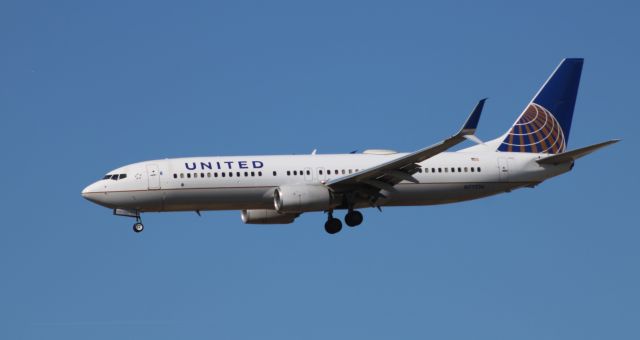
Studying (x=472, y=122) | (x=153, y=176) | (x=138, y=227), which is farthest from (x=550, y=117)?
(x=138, y=227)

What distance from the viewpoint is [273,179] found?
59438mm

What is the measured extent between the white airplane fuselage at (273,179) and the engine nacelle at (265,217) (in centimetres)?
371

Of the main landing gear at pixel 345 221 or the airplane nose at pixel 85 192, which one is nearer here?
the airplane nose at pixel 85 192

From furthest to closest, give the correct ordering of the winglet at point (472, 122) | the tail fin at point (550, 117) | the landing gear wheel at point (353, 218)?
the tail fin at point (550, 117)
the landing gear wheel at point (353, 218)
the winglet at point (472, 122)

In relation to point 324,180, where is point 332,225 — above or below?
below

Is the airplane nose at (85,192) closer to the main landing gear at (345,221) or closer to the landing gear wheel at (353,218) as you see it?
the main landing gear at (345,221)

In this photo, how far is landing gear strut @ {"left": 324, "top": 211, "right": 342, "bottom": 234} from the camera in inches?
2411

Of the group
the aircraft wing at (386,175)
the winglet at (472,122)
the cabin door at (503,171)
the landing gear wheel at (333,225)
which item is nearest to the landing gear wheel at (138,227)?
the landing gear wheel at (333,225)

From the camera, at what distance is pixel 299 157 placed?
6084 cm

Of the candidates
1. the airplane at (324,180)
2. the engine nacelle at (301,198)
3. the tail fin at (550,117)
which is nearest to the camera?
the engine nacelle at (301,198)

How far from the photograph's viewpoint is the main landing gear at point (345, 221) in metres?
60.6

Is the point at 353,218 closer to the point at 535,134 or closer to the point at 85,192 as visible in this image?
the point at 535,134

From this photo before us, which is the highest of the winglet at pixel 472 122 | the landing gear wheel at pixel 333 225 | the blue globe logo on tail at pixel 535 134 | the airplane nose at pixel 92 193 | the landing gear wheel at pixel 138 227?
the blue globe logo on tail at pixel 535 134

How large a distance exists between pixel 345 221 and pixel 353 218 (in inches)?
21.9
